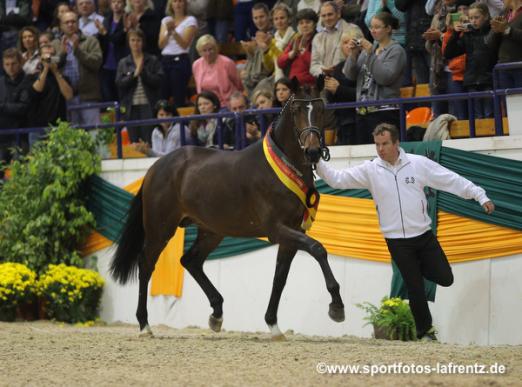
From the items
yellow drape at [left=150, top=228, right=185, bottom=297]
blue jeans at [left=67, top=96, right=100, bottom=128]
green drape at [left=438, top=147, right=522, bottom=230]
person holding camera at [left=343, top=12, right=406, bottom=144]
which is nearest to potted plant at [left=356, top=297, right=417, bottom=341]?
green drape at [left=438, top=147, right=522, bottom=230]

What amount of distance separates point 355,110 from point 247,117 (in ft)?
4.87

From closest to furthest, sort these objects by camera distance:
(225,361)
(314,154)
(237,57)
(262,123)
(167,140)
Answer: (225,361), (314,154), (262,123), (167,140), (237,57)

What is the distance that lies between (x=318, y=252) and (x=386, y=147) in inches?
47.8

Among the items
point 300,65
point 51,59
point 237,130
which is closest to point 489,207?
point 237,130

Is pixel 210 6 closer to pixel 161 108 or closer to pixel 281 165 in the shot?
pixel 161 108

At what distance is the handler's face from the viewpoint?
31.8 ft

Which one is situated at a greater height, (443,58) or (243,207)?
(443,58)

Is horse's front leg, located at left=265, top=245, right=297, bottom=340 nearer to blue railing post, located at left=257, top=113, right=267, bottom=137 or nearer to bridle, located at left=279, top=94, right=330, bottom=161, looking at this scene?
bridle, located at left=279, top=94, right=330, bottom=161

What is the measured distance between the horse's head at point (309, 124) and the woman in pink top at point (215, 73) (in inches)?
189

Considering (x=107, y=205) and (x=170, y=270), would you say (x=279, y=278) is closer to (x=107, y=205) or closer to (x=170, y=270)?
(x=170, y=270)

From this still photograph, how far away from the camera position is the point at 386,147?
383 inches

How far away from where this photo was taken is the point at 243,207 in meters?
10.4

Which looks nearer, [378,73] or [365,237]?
[365,237]

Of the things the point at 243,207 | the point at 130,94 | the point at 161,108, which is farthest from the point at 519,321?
the point at 130,94
